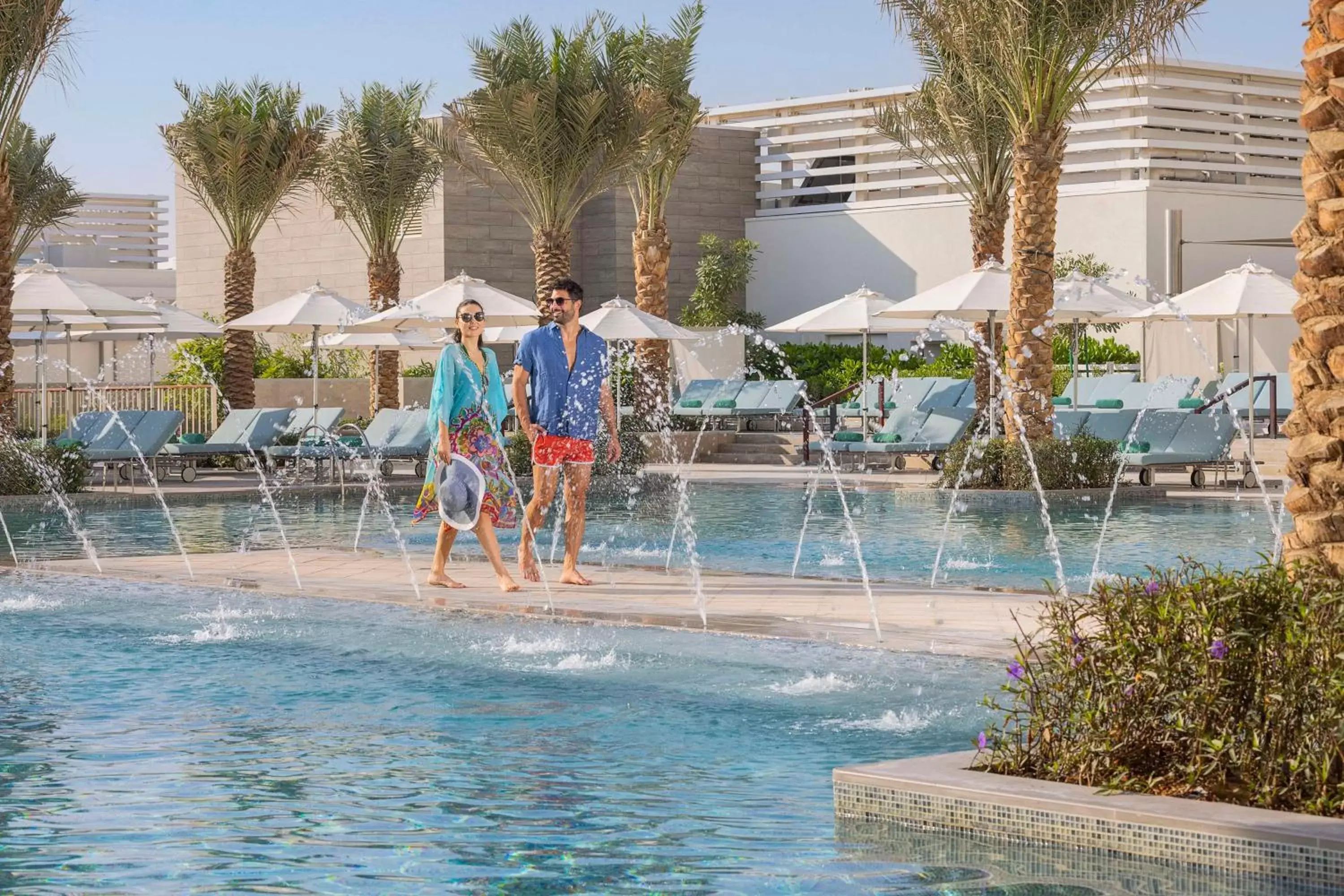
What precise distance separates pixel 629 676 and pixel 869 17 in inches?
598

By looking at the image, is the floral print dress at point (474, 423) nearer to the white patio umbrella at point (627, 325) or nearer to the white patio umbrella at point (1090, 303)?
the white patio umbrella at point (627, 325)

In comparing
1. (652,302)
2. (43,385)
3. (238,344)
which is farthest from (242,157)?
(652,302)

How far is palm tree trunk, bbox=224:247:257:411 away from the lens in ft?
95.8

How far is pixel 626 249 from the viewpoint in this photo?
40781 millimetres

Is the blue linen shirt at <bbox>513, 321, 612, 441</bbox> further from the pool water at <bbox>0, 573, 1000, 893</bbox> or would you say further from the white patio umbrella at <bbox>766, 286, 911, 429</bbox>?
the white patio umbrella at <bbox>766, 286, 911, 429</bbox>

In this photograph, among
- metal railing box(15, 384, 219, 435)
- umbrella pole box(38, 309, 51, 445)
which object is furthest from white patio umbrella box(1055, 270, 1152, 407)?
umbrella pole box(38, 309, 51, 445)

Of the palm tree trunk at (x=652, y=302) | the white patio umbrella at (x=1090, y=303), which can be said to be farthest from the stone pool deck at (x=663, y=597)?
the palm tree trunk at (x=652, y=302)

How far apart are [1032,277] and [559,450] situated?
409 inches

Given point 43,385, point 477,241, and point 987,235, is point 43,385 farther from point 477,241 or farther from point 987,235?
point 477,241

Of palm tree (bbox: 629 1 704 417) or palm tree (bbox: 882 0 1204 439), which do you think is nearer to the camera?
palm tree (bbox: 882 0 1204 439)

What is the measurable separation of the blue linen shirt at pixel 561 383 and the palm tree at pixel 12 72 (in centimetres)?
1119

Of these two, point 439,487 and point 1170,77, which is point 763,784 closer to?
point 439,487

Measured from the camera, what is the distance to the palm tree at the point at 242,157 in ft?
91.3

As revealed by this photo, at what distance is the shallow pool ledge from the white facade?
30.1 meters
